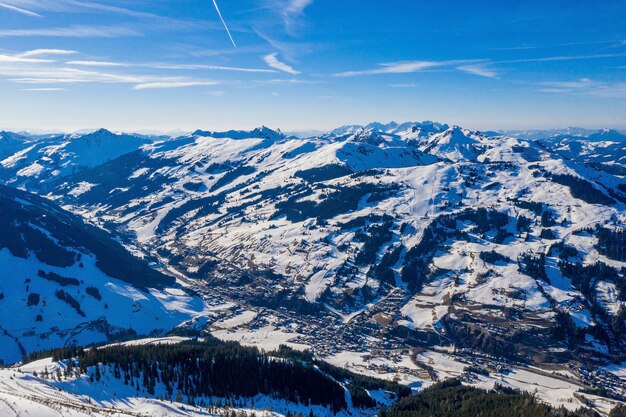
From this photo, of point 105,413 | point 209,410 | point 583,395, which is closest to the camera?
point 105,413

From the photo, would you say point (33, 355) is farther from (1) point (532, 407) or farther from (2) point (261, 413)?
(1) point (532, 407)

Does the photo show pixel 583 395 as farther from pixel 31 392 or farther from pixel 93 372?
pixel 31 392

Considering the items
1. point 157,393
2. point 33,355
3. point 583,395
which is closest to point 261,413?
point 157,393

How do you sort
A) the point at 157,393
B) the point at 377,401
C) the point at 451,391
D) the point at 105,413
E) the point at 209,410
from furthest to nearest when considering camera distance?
the point at 451,391 < the point at 377,401 < the point at 157,393 < the point at 209,410 < the point at 105,413

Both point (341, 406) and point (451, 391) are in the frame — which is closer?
point (341, 406)

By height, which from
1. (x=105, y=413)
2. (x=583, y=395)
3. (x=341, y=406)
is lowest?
(x=583, y=395)

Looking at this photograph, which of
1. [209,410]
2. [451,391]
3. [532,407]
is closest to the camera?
[209,410]

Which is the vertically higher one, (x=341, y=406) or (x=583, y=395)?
(x=341, y=406)

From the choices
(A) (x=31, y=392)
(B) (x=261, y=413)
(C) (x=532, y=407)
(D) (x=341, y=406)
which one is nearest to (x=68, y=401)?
(A) (x=31, y=392)

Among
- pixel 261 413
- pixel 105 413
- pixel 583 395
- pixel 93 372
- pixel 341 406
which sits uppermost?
pixel 105 413
